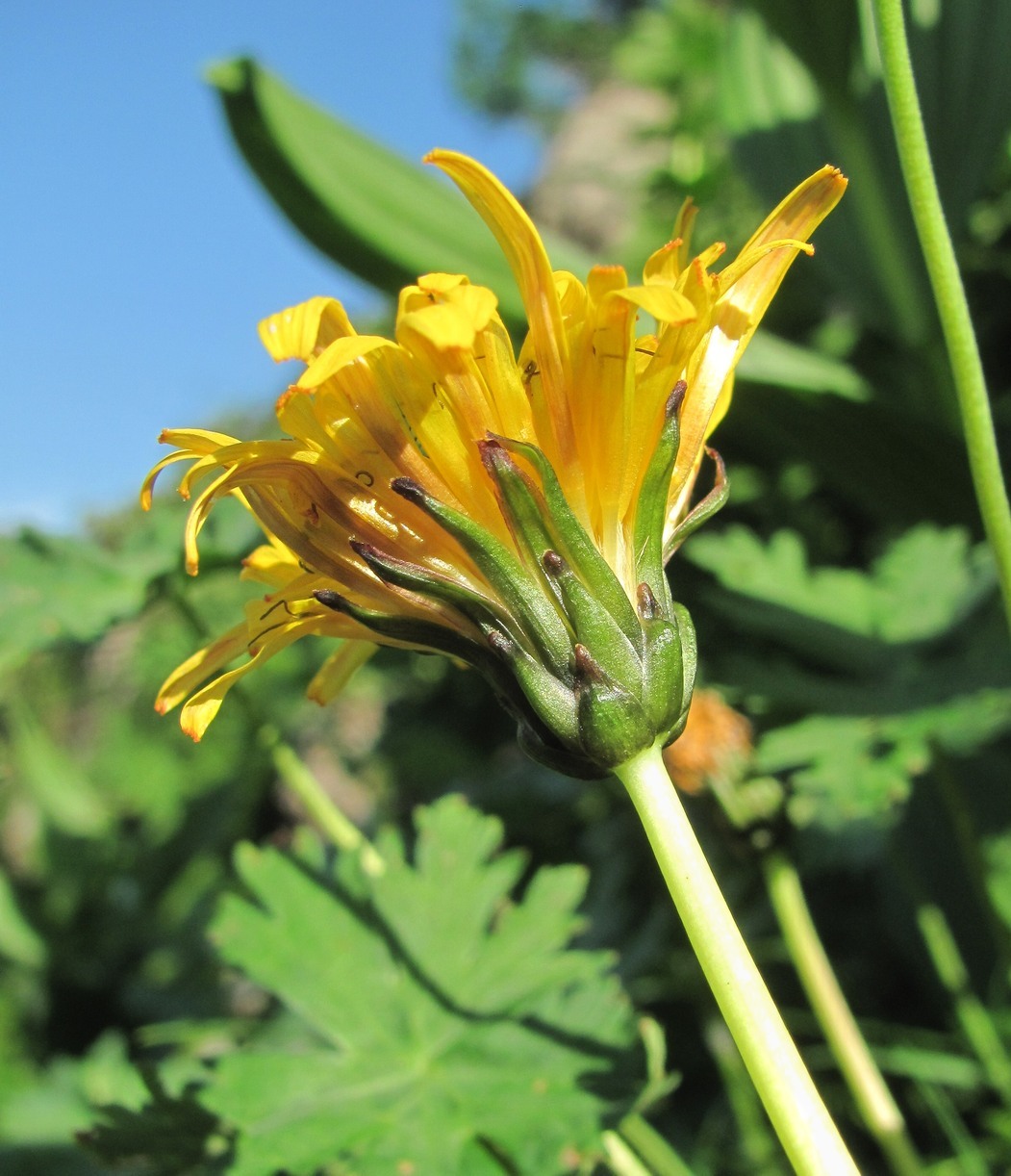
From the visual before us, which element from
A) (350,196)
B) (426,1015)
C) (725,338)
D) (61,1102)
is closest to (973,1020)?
(426,1015)

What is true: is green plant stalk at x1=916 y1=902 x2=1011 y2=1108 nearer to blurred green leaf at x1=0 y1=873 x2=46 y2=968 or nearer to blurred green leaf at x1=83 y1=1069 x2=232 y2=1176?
blurred green leaf at x1=83 y1=1069 x2=232 y2=1176

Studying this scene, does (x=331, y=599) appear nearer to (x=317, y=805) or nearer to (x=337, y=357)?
(x=337, y=357)

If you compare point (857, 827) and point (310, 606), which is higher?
point (857, 827)

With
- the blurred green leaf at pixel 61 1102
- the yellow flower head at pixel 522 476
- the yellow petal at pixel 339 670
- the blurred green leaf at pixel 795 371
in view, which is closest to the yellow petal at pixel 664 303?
the yellow flower head at pixel 522 476

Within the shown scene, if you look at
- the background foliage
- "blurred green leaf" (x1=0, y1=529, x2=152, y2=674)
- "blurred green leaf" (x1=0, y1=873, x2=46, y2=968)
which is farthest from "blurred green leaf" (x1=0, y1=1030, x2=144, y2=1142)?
"blurred green leaf" (x1=0, y1=529, x2=152, y2=674)

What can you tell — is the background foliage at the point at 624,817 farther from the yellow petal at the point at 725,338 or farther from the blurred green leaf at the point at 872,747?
the yellow petal at the point at 725,338

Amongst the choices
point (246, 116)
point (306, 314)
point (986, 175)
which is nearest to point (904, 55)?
point (306, 314)

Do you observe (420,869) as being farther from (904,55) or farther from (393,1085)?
(904,55)
